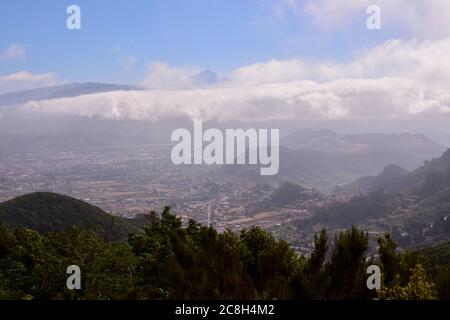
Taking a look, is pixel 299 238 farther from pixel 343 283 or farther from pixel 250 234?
pixel 343 283

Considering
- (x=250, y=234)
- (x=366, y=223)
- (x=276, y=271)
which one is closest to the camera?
(x=276, y=271)

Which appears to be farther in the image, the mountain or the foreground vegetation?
the mountain

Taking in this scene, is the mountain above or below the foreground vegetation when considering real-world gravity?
below

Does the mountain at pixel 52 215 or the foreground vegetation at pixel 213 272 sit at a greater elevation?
the foreground vegetation at pixel 213 272

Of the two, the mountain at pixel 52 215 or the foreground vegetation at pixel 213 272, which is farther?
the mountain at pixel 52 215
